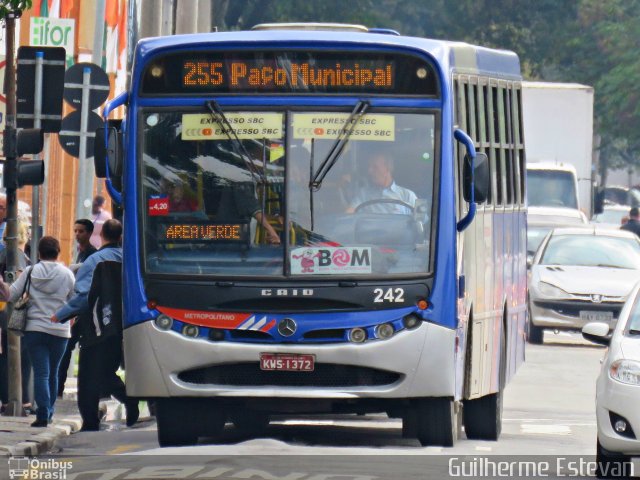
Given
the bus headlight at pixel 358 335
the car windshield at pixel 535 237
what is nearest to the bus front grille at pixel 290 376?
the bus headlight at pixel 358 335

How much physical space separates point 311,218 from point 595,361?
13022 millimetres

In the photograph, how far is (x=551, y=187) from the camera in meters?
37.8

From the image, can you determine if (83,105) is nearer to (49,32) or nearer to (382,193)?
(49,32)

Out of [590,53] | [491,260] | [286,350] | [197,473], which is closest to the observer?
[197,473]

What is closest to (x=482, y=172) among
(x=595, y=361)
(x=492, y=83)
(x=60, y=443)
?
Result: (x=492, y=83)

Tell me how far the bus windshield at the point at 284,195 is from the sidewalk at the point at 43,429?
5.76 feet

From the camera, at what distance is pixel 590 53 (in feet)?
194

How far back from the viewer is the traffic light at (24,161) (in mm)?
15844

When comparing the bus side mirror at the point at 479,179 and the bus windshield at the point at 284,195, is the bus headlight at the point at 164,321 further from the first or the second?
the bus side mirror at the point at 479,179

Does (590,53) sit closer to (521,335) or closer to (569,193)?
(569,193)

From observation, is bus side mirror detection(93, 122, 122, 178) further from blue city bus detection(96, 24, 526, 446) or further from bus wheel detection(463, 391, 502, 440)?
bus wheel detection(463, 391, 502, 440)

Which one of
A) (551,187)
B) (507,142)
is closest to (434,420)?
(507,142)

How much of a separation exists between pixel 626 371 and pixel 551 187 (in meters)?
26.0

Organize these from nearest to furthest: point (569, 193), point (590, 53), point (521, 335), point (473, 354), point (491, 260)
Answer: point (473, 354), point (491, 260), point (521, 335), point (569, 193), point (590, 53)
